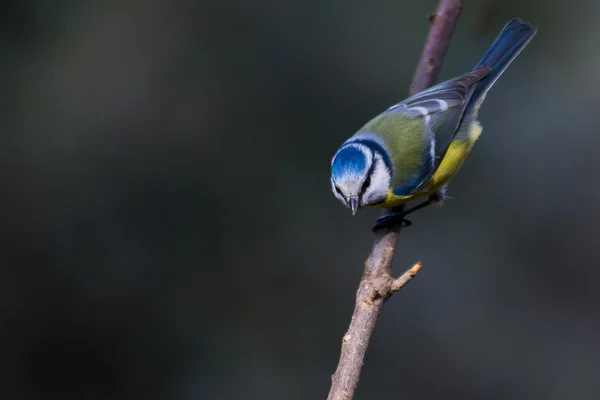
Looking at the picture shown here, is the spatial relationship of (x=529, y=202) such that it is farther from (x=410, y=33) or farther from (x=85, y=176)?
(x=85, y=176)

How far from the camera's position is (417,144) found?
2.80m

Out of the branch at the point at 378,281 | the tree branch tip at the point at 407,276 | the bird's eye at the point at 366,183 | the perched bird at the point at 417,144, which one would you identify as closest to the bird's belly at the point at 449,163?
the perched bird at the point at 417,144

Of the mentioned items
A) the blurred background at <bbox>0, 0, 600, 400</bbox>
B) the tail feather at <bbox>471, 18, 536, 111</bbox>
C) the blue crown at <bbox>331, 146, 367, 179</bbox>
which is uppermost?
the tail feather at <bbox>471, 18, 536, 111</bbox>

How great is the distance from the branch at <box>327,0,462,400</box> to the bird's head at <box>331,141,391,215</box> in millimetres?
214

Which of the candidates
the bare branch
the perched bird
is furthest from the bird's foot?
the bare branch

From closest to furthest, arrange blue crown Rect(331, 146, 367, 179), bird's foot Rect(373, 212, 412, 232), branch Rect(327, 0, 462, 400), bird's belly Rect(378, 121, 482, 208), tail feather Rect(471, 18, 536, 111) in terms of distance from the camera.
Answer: branch Rect(327, 0, 462, 400), bird's foot Rect(373, 212, 412, 232), blue crown Rect(331, 146, 367, 179), bird's belly Rect(378, 121, 482, 208), tail feather Rect(471, 18, 536, 111)

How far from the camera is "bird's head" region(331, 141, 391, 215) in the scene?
98.7 inches

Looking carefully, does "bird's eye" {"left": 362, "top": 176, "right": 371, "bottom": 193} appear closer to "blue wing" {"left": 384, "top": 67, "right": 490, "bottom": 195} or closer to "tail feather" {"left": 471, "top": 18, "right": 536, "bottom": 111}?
"blue wing" {"left": 384, "top": 67, "right": 490, "bottom": 195}

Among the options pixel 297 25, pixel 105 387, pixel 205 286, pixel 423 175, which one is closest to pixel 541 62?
pixel 297 25

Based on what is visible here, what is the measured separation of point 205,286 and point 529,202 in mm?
1742

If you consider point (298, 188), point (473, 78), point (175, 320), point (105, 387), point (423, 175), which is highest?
point (473, 78)

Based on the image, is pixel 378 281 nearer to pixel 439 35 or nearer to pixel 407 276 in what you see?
pixel 407 276

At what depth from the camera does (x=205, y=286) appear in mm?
3945

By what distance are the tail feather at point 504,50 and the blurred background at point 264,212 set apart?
29.8 inches
